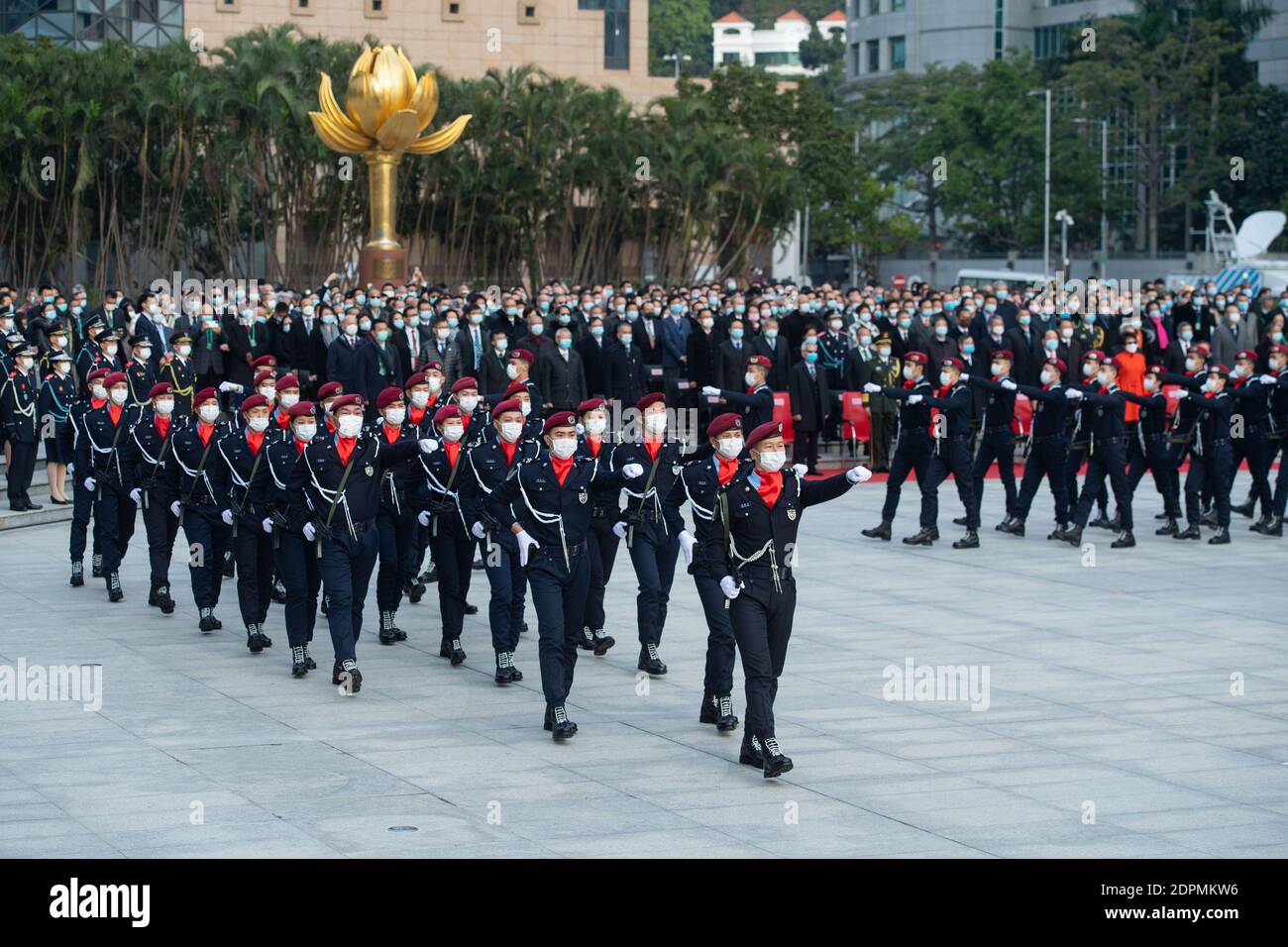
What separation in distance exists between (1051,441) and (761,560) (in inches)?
363

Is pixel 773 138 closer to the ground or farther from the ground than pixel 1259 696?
farther from the ground

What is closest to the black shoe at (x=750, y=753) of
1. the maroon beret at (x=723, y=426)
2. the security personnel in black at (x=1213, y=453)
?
the maroon beret at (x=723, y=426)

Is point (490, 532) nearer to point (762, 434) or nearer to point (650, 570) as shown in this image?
point (650, 570)

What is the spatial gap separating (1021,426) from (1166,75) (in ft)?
137

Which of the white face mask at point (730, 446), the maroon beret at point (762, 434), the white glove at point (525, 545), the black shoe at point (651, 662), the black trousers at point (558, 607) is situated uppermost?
the maroon beret at point (762, 434)

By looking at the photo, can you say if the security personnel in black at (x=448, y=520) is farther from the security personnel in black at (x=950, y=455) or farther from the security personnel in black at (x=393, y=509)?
the security personnel in black at (x=950, y=455)

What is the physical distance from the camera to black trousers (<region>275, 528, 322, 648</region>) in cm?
1316

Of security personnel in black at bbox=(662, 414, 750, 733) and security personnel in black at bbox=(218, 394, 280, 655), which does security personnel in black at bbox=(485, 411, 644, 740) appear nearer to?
security personnel in black at bbox=(662, 414, 750, 733)

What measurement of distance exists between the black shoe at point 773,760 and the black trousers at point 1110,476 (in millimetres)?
9309

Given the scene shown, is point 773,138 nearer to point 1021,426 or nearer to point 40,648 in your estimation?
point 1021,426

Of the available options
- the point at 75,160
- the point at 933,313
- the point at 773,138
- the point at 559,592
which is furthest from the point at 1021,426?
the point at 773,138

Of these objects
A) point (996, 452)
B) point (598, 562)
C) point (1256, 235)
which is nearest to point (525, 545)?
point (598, 562)

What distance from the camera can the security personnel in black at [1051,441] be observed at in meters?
19.1

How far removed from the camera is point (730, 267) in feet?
157
